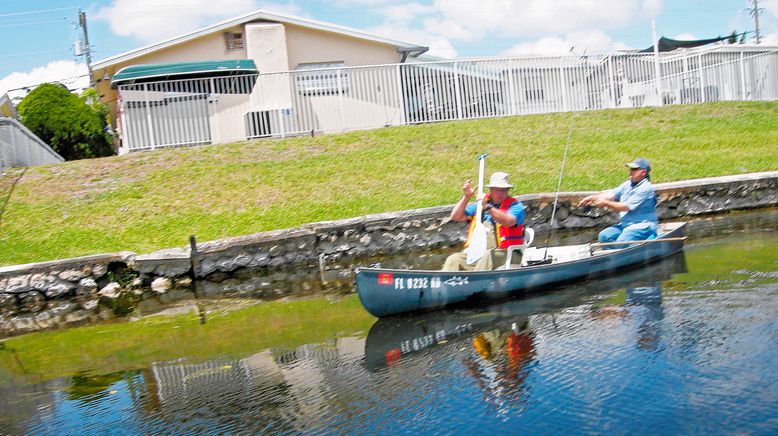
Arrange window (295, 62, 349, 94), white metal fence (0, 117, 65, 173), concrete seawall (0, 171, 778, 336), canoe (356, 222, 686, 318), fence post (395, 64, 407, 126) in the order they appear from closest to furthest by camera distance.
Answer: canoe (356, 222, 686, 318) → concrete seawall (0, 171, 778, 336) → white metal fence (0, 117, 65, 173) → fence post (395, 64, 407, 126) → window (295, 62, 349, 94)

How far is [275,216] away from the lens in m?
16.7

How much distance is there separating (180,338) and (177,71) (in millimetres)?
14616

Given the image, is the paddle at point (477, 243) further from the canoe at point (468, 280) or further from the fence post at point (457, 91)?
the fence post at point (457, 91)

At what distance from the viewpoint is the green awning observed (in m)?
22.9

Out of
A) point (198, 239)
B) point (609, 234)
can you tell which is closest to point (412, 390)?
point (609, 234)

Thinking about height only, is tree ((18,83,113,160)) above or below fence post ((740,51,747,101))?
above

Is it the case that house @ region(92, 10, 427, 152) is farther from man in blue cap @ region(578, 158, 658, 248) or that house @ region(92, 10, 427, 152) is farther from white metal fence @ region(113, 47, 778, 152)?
man in blue cap @ region(578, 158, 658, 248)

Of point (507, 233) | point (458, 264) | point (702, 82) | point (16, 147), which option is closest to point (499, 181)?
point (507, 233)

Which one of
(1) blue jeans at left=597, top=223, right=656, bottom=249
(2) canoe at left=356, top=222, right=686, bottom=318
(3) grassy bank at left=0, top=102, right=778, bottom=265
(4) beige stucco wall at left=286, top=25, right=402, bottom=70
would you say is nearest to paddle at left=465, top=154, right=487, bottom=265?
(2) canoe at left=356, top=222, right=686, bottom=318

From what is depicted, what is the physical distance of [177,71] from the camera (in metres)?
23.5

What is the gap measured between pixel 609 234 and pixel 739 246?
2281 mm

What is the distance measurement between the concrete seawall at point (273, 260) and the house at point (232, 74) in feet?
26.0

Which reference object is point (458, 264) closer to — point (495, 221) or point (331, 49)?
point (495, 221)

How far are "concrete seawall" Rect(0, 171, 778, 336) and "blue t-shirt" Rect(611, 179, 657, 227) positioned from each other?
2.16 m
